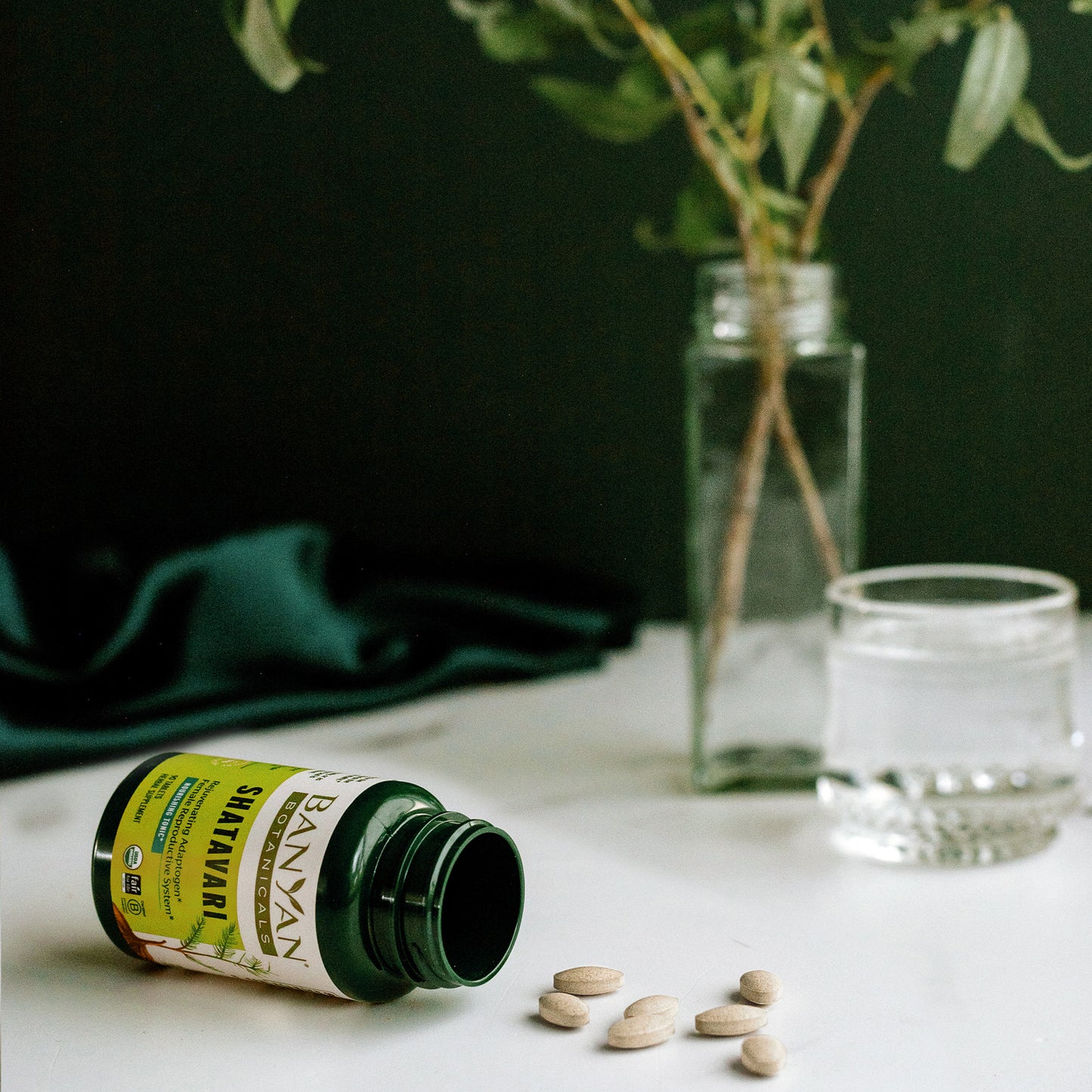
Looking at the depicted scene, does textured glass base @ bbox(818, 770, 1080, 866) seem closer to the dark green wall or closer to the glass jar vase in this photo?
the glass jar vase

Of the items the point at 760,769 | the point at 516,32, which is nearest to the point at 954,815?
the point at 760,769

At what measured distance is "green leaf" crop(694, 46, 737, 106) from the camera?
30.5 inches

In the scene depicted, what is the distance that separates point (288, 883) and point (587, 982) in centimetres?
13

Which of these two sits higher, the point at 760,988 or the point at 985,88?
the point at 985,88

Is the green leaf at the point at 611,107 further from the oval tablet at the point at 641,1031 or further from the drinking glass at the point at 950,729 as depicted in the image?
the oval tablet at the point at 641,1031

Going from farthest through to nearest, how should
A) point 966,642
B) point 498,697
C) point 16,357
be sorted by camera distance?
point 16,357 → point 498,697 → point 966,642

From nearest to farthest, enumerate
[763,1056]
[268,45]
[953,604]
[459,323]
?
1. [763,1056]
2. [268,45]
3. [953,604]
4. [459,323]

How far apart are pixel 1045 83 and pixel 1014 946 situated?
741mm

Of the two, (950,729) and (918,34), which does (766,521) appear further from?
(918,34)

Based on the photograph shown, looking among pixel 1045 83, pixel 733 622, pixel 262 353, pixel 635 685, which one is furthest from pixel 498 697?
pixel 1045 83

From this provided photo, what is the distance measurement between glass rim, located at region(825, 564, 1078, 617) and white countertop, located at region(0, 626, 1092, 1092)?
0.12 m

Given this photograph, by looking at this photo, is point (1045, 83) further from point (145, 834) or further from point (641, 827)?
point (145, 834)

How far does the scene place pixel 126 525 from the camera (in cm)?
115

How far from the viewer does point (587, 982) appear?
534 mm
